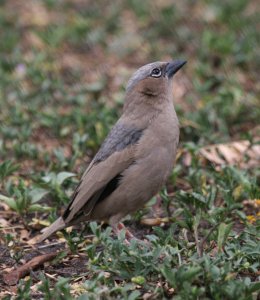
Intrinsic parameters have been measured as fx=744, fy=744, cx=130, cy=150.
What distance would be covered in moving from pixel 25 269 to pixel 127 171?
1.09 meters

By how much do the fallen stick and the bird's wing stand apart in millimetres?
328

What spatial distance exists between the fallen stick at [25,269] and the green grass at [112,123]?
0.07 metres

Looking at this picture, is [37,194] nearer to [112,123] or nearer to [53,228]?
[53,228]

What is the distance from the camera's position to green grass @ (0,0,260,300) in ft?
15.9

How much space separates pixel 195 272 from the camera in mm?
4457

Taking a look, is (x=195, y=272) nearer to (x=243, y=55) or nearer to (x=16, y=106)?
(x=16, y=106)

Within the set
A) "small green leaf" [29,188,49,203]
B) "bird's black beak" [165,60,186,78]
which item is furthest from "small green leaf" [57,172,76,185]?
"bird's black beak" [165,60,186,78]

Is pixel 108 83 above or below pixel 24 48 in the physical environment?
below

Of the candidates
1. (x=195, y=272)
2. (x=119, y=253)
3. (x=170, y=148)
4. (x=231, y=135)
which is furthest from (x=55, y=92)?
(x=195, y=272)

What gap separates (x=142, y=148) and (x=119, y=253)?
1.14 meters

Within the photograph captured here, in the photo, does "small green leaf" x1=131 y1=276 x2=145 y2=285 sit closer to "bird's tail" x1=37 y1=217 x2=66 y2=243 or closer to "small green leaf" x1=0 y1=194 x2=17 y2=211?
"bird's tail" x1=37 y1=217 x2=66 y2=243

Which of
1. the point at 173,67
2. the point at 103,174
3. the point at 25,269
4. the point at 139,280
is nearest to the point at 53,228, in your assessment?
the point at 25,269

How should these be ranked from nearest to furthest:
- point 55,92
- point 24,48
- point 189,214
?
point 189,214 < point 55,92 < point 24,48

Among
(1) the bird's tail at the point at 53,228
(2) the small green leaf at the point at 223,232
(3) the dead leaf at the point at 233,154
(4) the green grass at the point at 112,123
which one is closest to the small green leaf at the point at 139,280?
(4) the green grass at the point at 112,123
